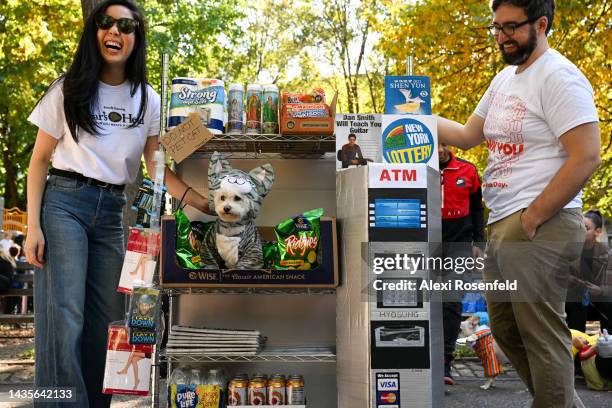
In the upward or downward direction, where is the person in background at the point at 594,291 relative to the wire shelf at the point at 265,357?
upward

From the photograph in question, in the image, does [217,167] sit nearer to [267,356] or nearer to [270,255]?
[270,255]

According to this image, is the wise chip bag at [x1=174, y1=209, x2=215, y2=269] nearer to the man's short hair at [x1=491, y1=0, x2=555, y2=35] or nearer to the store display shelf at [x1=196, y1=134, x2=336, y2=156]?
the store display shelf at [x1=196, y1=134, x2=336, y2=156]

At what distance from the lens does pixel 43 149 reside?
3246 mm

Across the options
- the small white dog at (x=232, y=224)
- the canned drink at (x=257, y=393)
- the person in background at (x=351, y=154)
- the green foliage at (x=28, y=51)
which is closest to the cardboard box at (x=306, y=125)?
the person in background at (x=351, y=154)

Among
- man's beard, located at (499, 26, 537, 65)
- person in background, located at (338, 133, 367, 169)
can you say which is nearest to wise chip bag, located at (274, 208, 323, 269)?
person in background, located at (338, 133, 367, 169)

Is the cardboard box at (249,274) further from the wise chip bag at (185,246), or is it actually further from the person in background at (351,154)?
the person in background at (351,154)

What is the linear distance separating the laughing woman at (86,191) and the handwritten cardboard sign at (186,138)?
0.14 metres

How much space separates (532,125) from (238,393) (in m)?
1.96

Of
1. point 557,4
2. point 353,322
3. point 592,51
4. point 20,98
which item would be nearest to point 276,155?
point 353,322

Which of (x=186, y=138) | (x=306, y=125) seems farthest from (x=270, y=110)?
(x=186, y=138)

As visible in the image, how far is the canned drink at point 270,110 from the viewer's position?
3.87 m

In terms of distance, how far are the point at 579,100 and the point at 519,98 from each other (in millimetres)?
262

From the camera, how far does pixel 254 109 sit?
3896mm

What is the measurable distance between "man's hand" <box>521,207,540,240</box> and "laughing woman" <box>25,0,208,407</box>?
1757 millimetres
